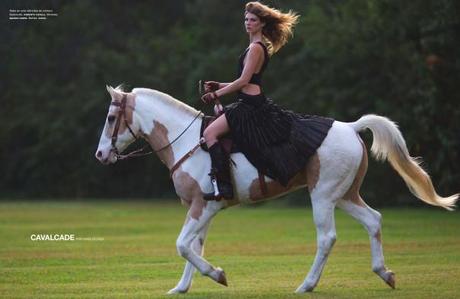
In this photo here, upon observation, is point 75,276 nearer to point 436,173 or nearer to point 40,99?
point 436,173

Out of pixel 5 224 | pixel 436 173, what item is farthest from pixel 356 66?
pixel 5 224

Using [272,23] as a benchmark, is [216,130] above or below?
below

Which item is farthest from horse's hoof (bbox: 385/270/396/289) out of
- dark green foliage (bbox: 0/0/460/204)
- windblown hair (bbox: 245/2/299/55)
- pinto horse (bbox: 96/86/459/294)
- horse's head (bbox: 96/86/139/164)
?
dark green foliage (bbox: 0/0/460/204)

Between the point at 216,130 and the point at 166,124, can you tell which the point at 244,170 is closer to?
the point at 216,130

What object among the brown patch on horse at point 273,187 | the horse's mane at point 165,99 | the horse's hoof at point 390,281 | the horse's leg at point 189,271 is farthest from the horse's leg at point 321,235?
the horse's mane at point 165,99

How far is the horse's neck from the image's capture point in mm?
13133

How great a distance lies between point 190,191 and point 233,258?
236 inches

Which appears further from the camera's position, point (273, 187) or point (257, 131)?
point (273, 187)

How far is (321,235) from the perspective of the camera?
1262 centimetres

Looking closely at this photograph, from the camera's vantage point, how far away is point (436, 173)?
33.0m

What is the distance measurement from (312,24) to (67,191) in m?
18.9

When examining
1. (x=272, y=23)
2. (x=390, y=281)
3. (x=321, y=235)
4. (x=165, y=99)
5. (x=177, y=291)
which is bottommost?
(x=177, y=291)

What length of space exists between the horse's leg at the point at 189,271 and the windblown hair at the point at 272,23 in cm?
248

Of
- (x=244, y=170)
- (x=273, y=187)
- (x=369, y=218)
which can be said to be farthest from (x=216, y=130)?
(x=369, y=218)
